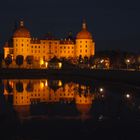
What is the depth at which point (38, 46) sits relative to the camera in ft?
346

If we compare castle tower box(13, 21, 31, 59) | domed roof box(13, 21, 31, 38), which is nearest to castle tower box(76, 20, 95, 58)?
castle tower box(13, 21, 31, 59)

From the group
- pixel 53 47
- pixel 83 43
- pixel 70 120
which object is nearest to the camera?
pixel 70 120

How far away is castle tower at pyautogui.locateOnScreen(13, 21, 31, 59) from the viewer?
102875 mm

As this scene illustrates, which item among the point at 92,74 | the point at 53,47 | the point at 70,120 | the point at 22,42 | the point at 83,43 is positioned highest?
the point at 22,42

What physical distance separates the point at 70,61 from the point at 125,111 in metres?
76.1

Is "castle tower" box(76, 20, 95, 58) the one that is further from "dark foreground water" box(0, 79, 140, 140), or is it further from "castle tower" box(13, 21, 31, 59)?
"dark foreground water" box(0, 79, 140, 140)

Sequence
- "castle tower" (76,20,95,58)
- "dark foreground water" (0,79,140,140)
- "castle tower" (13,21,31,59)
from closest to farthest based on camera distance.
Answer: "dark foreground water" (0,79,140,140), "castle tower" (13,21,31,59), "castle tower" (76,20,95,58)

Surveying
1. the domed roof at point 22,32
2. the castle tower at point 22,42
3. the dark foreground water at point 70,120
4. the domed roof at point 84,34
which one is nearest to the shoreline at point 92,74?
the dark foreground water at point 70,120

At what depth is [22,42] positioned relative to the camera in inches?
4055

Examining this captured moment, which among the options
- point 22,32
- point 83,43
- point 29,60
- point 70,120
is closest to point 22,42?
point 22,32

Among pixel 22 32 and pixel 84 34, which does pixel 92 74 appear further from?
pixel 84 34

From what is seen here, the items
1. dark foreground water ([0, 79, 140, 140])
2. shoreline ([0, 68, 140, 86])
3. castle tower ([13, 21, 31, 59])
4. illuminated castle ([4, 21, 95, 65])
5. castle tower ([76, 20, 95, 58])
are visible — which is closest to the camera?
dark foreground water ([0, 79, 140, 140])

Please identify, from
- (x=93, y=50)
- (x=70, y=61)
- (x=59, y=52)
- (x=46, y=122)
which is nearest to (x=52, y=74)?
(x=70, y=61)

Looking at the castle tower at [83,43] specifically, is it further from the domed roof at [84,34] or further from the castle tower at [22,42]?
the castle tower at [22,42]
